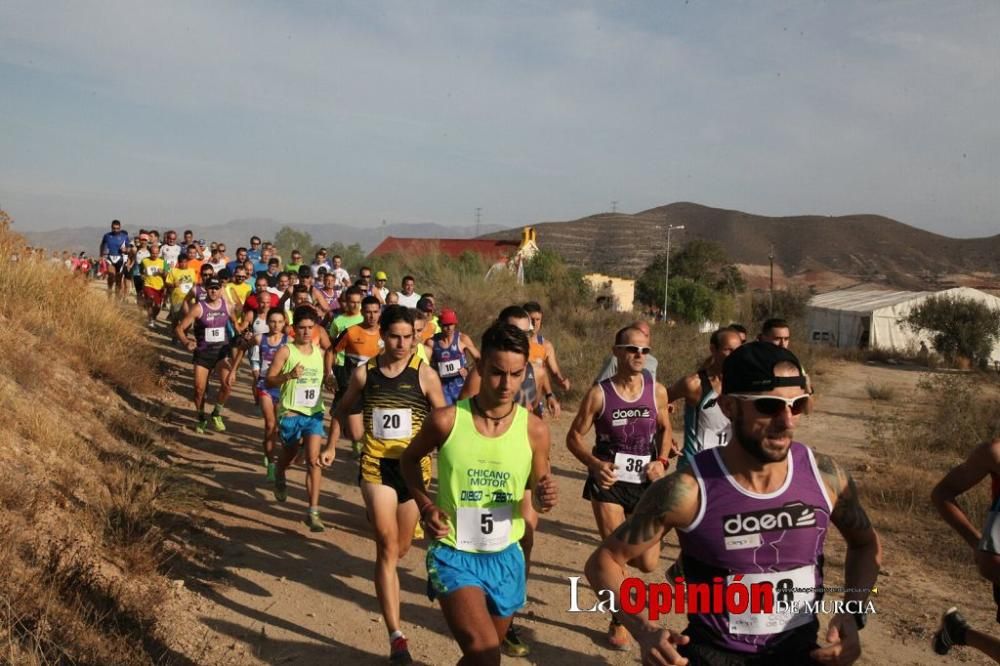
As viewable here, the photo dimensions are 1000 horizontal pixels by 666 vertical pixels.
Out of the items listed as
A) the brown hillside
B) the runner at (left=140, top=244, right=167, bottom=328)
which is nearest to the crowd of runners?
the runner at (left=140, top=244, right=167, bottom=328)

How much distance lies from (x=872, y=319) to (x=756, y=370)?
46.3 m

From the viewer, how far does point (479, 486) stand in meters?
3.81

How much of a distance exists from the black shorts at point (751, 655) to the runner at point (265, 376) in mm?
6560

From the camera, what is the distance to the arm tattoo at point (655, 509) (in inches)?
100

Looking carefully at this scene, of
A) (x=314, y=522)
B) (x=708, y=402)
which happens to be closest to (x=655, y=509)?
(x=708, y=402)

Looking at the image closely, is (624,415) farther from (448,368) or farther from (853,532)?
(448,368)

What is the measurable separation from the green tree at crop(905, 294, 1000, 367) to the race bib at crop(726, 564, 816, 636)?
112 ft

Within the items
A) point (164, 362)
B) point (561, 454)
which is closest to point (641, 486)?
point (561, 454)

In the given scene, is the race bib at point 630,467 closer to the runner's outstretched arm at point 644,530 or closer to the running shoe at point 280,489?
the runner's outstretched arm at point 644,530

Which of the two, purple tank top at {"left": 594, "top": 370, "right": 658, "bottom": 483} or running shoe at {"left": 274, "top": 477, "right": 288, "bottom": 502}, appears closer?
purple tank top at {"left": 594, "top": 370, "right": 658, "bottom": 483}

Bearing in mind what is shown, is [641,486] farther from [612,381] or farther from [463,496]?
[463,496]

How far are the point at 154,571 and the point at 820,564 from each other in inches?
188

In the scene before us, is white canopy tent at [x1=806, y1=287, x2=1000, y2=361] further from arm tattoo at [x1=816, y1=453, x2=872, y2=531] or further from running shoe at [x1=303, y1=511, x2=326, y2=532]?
arm tattoo at [x1=816, y1=453, x2=872, y2=531]

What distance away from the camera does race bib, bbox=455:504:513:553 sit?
12.4 ft
